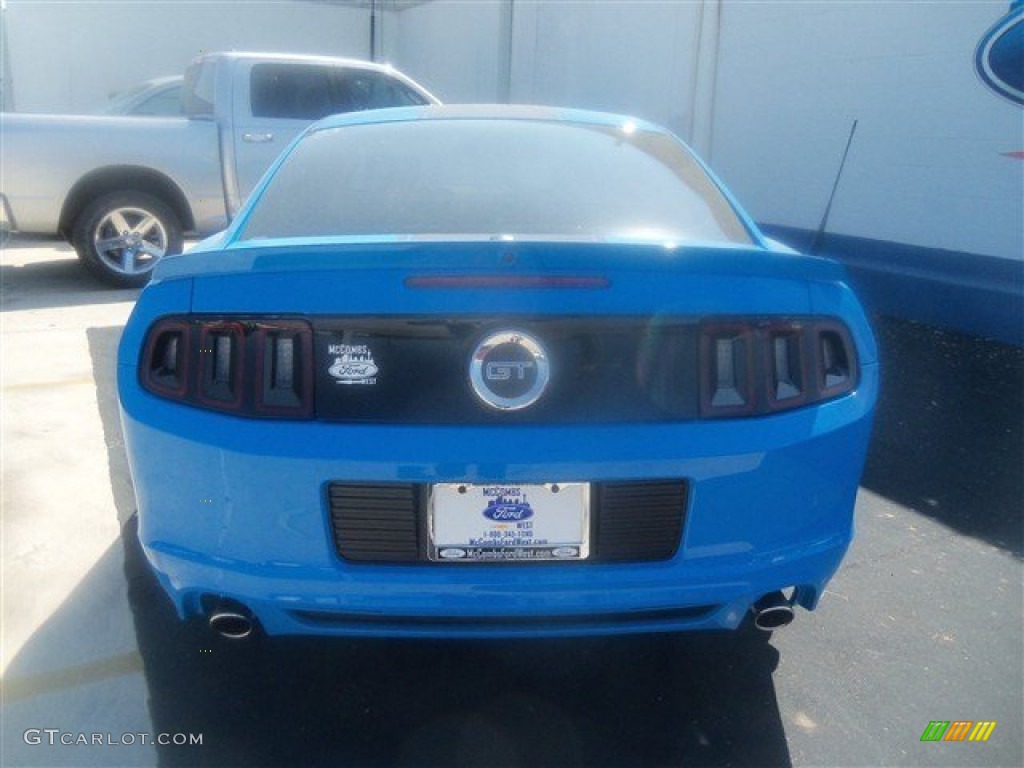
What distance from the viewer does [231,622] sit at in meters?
2.04

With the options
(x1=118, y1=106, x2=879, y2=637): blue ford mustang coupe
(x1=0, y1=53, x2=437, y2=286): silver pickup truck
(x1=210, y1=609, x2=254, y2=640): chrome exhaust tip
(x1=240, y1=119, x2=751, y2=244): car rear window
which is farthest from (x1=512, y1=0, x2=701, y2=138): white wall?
(x1=210, y1=609, x2=254, y2=640): chrome exhaust tip

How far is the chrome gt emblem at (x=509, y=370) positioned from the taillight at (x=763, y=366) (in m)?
0.36

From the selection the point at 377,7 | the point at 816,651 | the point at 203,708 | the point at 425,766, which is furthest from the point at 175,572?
the point at 377,7

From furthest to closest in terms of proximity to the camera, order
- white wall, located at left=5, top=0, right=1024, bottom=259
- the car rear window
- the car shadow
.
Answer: white wall, located at left=5, top=0, right=1024, bottom=259, the car shadow, the car rear window

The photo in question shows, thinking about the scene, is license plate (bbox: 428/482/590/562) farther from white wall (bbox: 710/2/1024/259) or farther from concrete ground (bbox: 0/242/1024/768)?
white wall (bbox: 710/2/1024/259)

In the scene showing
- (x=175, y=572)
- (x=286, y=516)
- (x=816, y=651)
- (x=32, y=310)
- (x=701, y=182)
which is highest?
(x=701, y=182)

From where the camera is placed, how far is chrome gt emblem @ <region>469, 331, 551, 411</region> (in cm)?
186

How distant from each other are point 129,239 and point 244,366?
19.7ft

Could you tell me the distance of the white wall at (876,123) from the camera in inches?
253

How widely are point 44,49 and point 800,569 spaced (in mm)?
17596

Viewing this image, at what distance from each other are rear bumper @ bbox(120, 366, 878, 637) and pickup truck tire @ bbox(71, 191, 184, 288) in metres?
5.70

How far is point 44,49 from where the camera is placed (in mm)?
15844

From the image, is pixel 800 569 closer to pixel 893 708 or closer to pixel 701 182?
pixel 893 708

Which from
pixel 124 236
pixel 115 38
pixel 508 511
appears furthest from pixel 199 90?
pixel 115 38
